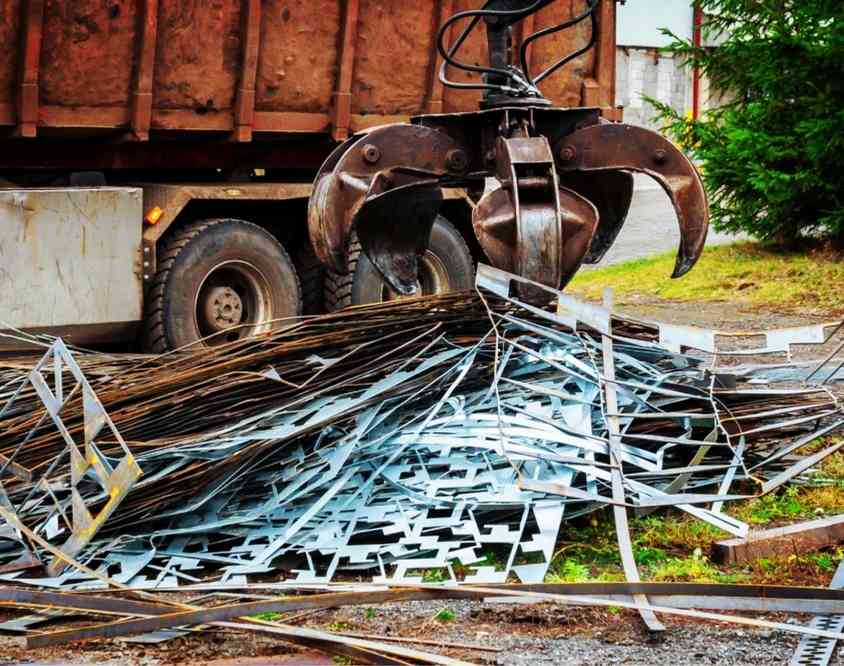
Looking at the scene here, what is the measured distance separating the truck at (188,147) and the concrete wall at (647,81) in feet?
64.5

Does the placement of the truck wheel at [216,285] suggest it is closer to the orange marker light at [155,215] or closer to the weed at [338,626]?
the orange marker light at [155,215]

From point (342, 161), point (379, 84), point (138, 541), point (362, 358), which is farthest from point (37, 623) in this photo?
point (379, 84)

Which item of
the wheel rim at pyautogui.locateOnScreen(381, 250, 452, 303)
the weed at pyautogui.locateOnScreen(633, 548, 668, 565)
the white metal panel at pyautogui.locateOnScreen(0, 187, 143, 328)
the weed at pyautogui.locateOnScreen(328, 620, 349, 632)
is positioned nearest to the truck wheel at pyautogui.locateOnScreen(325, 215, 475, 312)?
the wheel rim at pyautogui.locateOnScreen(381, 250, 452, 303)

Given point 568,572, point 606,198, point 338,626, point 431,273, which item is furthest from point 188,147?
point 338,626

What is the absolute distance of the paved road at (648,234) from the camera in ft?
61.9

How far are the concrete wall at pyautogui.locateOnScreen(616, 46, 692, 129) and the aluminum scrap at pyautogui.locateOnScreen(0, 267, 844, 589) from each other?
79.4 feet

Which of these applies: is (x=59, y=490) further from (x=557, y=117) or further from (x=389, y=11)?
(x=389, y=11)

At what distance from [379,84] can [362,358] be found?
4935 mm

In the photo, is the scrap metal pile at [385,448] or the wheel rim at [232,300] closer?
the scrap metal pile at [385,448]

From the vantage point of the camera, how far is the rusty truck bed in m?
9.38

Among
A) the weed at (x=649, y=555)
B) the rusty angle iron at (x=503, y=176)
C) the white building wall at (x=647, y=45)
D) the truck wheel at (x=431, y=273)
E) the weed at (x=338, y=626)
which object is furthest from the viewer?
the white building wall at (x=647, y=45)

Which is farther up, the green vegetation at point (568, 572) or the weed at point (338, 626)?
the green vegetation at point (568, 572)

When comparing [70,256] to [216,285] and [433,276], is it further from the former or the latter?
[433,276]

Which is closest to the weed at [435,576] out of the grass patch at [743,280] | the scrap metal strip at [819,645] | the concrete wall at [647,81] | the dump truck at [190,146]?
the scrap metal strip at [819,645]
